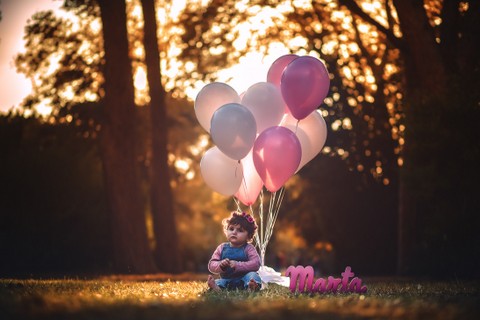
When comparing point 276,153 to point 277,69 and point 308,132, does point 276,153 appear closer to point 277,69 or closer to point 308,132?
point 308,132

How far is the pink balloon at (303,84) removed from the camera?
10125 mm

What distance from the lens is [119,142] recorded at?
18.1 m

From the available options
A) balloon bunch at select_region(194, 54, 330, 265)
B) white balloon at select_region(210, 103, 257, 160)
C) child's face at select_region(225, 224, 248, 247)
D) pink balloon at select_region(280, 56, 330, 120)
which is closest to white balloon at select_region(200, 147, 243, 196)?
balloon bunch at select_region(194, 54, 330, 265)

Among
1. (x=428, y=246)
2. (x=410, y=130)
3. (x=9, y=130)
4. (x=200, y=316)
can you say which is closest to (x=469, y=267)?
(x=428, y=246)

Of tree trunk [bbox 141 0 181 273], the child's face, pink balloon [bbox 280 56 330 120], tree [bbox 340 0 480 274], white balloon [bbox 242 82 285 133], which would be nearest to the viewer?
the child's face

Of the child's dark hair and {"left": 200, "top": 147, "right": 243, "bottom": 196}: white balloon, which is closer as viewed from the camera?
the child's dark hair

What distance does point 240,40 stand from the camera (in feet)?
80.1

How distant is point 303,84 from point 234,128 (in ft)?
4.10

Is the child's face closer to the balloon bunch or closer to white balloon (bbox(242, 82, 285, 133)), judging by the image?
the balloon bunch

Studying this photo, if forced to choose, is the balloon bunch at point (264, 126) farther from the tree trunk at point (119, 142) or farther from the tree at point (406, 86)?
the tree trunk at point (119, 142)

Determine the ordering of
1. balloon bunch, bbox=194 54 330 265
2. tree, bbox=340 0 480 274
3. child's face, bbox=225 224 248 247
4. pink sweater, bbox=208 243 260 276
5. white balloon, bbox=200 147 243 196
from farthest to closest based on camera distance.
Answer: tree, bbox=340 0 480 274 < white balloon, bbox=200 147 243 196 < balloon bunch, bbox=194 54 330 265 < child's face, bbox=225 224 248 247 < pink sweater, bbox=208 243 260 276

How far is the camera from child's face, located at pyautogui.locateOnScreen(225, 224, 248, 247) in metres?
9.58

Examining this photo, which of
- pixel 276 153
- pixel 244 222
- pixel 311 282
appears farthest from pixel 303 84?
pixel 311 282

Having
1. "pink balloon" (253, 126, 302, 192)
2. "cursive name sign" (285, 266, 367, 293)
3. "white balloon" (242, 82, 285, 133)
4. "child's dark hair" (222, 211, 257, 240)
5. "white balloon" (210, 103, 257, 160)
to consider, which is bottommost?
"cursive name sign" (285, 266, 367, 293)
